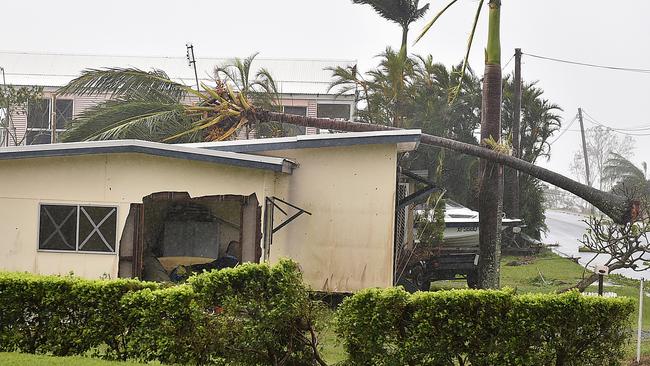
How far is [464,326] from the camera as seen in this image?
923cm

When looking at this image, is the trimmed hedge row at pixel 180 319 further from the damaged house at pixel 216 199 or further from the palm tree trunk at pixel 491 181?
the palm tree trunk at pixel 491 181

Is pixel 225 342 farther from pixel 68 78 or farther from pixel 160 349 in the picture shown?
pixel 68 78

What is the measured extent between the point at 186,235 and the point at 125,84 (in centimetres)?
527

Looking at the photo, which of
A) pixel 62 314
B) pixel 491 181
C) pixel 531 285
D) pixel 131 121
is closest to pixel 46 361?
pixel 62 314

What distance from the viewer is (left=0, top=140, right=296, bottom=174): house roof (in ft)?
47.6

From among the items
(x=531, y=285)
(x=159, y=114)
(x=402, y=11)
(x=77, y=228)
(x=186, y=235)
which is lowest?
(x=531, y=285)

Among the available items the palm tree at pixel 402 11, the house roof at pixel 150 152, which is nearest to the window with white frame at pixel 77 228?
the house roof at pixel 150 152

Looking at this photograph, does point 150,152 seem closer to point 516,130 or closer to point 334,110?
point 516,130

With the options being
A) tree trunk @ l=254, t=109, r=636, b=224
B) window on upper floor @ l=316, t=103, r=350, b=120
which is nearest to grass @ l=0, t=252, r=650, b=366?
tree trunk @ l=254, t=109, r=636, b=224

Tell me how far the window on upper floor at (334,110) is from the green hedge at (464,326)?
27.8m

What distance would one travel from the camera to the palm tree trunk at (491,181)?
1777 cm

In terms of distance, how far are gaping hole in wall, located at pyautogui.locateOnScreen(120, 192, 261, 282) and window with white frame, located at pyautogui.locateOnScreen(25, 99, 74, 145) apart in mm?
22102

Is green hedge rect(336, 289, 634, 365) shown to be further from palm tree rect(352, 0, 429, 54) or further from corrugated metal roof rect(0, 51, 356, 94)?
corrugated metal roof rect(0, 51, 356, 94)

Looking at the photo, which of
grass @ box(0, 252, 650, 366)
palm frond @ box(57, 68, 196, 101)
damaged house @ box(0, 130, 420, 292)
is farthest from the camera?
palm frond @ box(57, 68, 196, 101)
